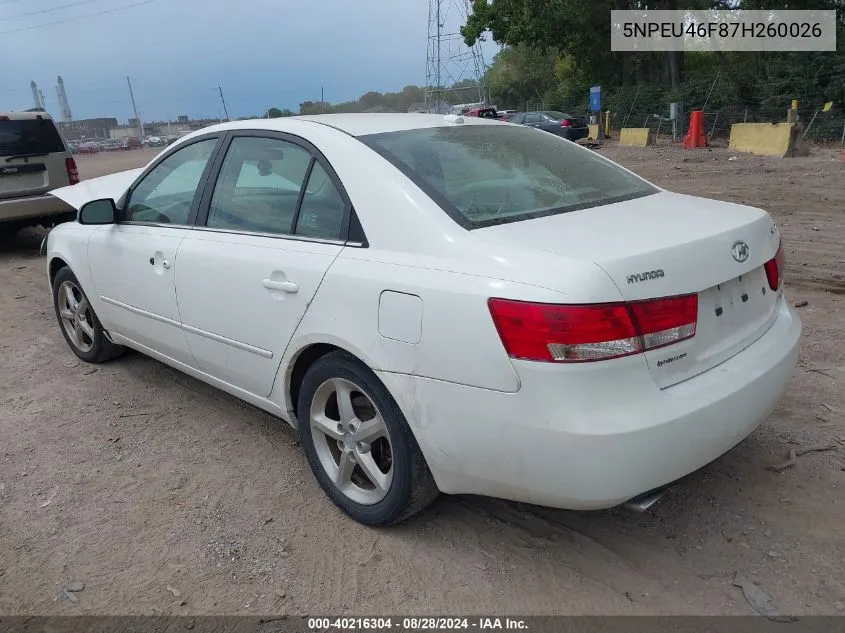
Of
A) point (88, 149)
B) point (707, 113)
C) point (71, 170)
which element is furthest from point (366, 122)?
point (88, 149)

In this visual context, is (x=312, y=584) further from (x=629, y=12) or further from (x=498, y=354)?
(x=629, y=12)

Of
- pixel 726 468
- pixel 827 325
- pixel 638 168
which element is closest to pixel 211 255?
pixel 726 468

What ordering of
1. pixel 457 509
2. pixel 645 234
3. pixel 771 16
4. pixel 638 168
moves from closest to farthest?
pixel 645 234, pixel 457 509, pixel 638 168, pixel 771 16

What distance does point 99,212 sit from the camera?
4.09 m

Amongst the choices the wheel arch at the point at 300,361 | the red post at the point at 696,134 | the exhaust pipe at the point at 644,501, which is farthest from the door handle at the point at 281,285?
the red post at the point at 696,134

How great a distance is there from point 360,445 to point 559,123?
2707 centimetres

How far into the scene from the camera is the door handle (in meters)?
2.91

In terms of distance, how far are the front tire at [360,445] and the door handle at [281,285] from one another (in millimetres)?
321

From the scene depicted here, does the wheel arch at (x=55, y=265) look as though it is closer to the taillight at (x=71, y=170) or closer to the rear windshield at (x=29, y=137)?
the rear windshield at (x=29, y=137)

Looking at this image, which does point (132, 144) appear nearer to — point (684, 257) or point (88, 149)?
point (88, 149)

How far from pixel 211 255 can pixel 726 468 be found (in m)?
2.64

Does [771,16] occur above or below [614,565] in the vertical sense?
above

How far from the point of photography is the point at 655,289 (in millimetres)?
2238

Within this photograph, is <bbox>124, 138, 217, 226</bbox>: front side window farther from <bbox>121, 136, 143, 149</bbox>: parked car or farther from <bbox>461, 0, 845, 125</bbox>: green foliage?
<bbox>121, 136, 143, 149</bbox>: parked car
